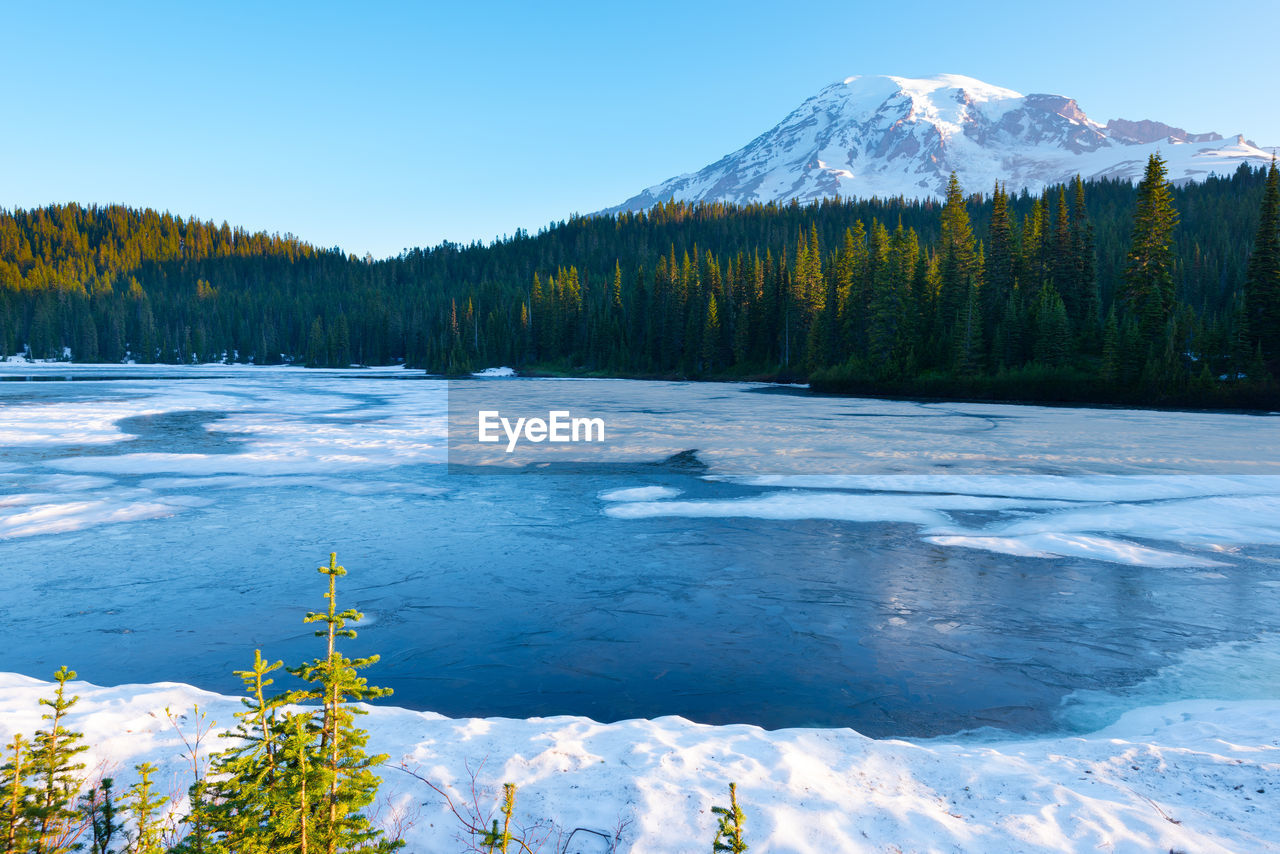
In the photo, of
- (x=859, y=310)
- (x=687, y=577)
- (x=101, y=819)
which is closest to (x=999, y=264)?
(x=859, y=310)

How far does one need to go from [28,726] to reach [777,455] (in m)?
22.6

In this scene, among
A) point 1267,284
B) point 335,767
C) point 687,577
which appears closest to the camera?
point 335,767

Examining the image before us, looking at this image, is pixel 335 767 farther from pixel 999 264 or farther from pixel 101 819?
pixel 999 264

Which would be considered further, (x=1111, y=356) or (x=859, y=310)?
(x=859, y=310)

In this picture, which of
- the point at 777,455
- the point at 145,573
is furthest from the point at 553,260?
the point at 145,573

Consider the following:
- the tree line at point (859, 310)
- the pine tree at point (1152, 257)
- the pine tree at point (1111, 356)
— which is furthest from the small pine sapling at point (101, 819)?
the pine tree at point (1152, 257)

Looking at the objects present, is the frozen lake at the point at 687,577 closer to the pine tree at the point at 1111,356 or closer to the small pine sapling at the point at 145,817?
the small pine sapling at the point at 145,817

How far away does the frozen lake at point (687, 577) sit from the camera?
8.00 m

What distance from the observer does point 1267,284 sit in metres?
57.8

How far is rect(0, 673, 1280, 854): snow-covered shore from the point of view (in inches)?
183

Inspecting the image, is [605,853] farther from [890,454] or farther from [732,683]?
→ [890,454]

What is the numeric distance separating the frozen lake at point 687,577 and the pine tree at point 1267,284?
4109cm

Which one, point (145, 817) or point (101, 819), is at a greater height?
point (145, 817)

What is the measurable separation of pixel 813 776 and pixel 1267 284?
74.0 m
